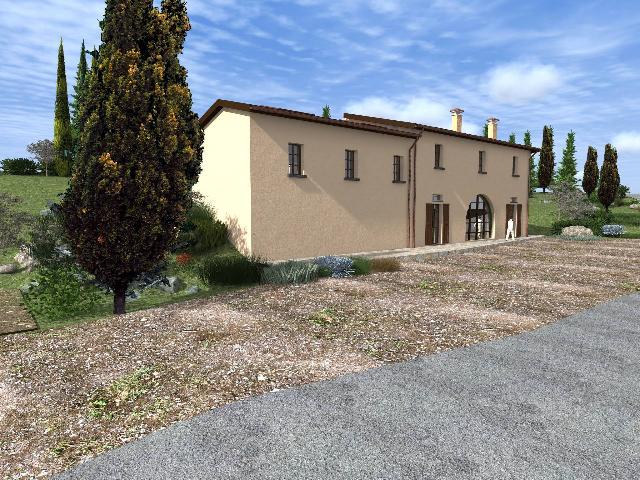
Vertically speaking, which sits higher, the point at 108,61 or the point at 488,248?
the point at 108,61

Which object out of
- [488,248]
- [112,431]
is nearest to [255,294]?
[112,431]

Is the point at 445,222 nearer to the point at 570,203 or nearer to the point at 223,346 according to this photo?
the point at 570,203

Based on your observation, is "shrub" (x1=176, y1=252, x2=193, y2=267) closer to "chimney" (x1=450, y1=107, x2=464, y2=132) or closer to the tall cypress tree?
"chimney" (x1=450, y1=107, x2=464, y2=132)

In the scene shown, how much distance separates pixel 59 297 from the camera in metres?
10.2

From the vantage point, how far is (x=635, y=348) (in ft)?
23.6

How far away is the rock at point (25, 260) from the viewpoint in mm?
15698

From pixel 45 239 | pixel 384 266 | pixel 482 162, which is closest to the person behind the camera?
pixel 45 239

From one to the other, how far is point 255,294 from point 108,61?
5.76m

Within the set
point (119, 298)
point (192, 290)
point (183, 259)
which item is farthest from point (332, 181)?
point (119, 298)

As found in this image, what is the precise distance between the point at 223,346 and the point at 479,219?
22986 millimetres

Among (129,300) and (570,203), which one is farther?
(570,203)

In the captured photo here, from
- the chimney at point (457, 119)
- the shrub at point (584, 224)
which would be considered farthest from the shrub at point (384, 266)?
the shrub at point (584, 224)

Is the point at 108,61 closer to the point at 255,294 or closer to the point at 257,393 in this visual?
the point at 255,294

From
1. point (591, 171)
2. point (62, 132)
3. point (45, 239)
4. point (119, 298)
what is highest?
point (62, 132)
